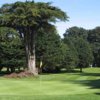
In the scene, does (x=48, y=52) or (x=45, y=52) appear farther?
(x=45, y=52)

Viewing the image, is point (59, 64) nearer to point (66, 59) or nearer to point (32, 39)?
point (66, 59)

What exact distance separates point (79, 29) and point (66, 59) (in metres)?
82.4

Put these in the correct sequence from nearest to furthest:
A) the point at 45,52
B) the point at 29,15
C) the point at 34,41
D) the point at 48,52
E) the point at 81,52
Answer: the point at 29,15
the point at 34,41
the point at 48,52
the point at 45,52
the point at 81,52

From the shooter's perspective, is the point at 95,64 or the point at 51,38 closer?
the point at 51,38

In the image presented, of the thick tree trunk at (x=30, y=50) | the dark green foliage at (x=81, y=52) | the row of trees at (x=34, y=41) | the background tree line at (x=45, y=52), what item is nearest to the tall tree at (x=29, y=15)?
the row of trees at (x=34, y=41)

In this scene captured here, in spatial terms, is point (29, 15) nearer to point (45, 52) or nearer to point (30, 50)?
point (30, 50)

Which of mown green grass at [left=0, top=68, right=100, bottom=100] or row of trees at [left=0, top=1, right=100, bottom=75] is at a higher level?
row of trees at [left=0, top=1, right=100, bottom=75]

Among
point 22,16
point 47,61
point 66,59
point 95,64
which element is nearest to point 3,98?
point 22,16

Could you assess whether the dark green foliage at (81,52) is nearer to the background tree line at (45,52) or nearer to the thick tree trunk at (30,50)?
the background tree line at (45,52)

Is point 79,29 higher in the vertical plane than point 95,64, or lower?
higher

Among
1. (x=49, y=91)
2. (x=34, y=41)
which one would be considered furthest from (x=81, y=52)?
(x=49, y=91)

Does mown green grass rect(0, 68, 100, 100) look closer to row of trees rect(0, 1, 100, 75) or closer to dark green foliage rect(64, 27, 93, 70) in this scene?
row of trees rect(0, 1, 100, 75)

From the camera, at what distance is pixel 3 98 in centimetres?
2070

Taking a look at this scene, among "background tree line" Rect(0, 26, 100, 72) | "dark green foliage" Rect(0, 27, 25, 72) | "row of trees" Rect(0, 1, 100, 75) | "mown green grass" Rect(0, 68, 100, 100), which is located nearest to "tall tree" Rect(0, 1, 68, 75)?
"row of trees" Rect(0, 1, 100, 75)
